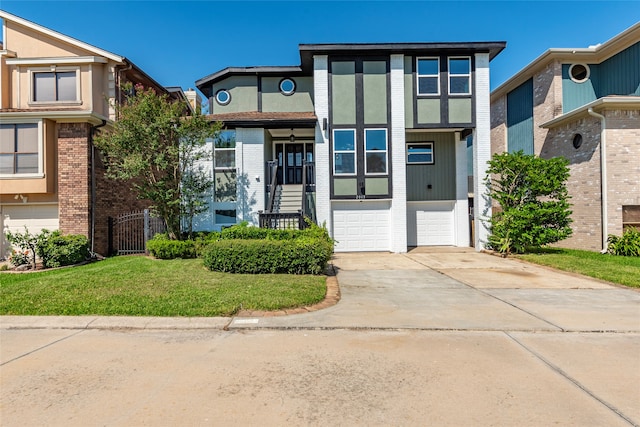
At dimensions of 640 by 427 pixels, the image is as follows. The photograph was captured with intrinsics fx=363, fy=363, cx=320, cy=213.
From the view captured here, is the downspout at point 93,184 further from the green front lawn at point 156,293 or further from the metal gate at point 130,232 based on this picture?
the green front lawn at point 156,293

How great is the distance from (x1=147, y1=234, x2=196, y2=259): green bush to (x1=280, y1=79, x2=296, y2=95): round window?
8329 millimetres

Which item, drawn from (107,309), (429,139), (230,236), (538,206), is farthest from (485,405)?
(429,139)

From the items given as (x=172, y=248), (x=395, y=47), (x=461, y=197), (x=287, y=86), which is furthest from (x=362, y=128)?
(x=172, y=248)

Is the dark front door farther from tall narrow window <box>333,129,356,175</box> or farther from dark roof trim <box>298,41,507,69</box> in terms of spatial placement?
dark roof trim <box>298,41,507,69</box>

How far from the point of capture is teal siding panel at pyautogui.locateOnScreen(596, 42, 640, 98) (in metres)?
15.5

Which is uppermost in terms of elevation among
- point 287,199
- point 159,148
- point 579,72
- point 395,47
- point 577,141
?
point 395,47

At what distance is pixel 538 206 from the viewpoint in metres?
13.7

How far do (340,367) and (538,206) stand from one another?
1280 cm

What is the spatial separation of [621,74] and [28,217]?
82.9 feet

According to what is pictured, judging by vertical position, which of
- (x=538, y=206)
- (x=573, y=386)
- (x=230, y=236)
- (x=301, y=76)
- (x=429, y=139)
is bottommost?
(x=573, y=386)

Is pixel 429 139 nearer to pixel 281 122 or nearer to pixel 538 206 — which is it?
pixel 538 206

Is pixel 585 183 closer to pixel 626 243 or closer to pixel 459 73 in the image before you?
pixel 626 243

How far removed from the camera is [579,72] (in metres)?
17.5

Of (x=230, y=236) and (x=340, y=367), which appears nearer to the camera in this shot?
(x=340, y=367)
